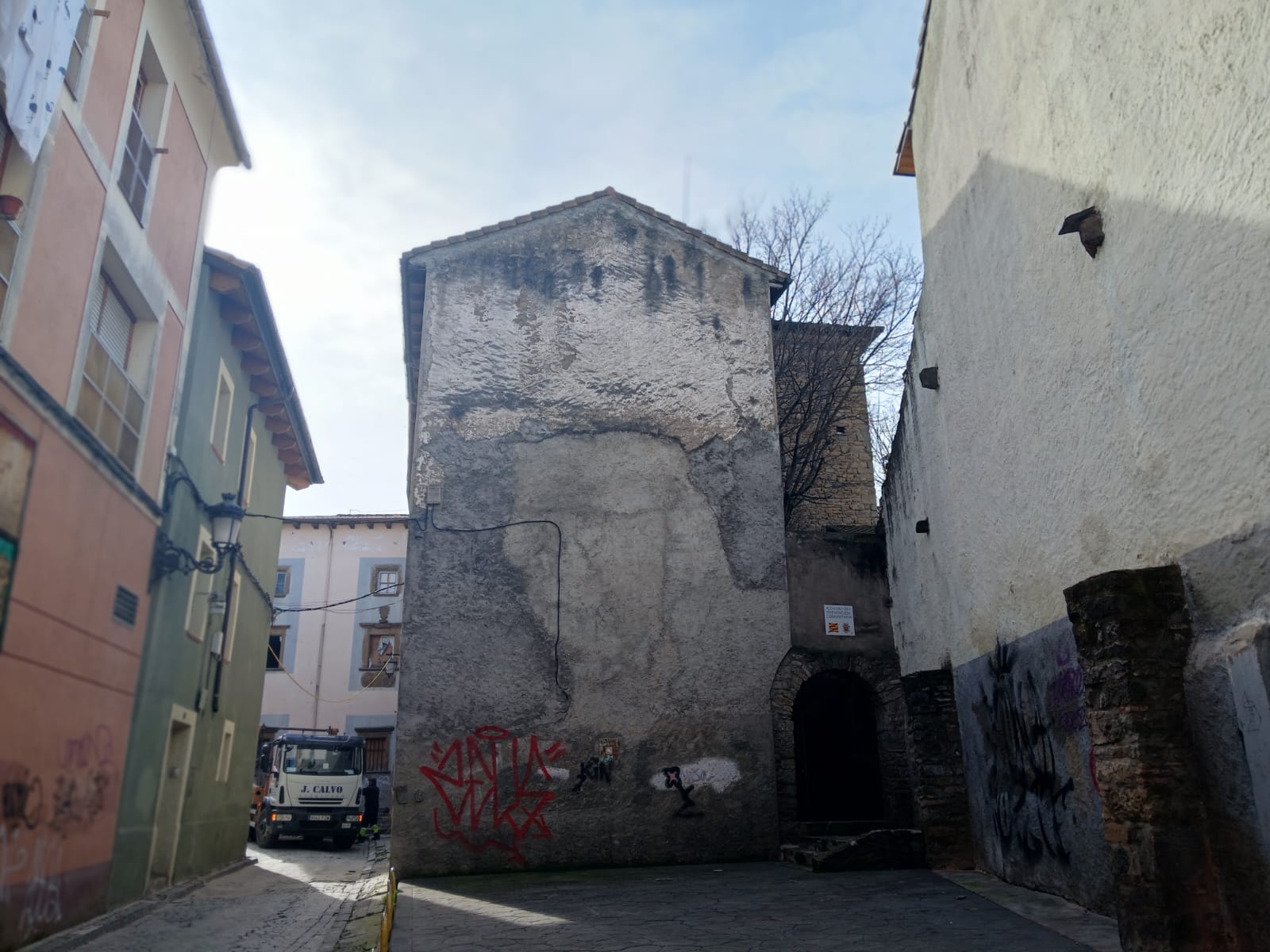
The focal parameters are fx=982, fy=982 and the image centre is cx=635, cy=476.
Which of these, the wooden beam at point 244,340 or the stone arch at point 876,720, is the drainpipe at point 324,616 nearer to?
the wooden beam at point 244,340

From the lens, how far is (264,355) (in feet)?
43.9

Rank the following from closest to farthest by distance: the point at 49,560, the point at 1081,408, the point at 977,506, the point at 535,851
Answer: the point at 1081,408
the point at 49,560
the point at 977,506
the point at 535,851

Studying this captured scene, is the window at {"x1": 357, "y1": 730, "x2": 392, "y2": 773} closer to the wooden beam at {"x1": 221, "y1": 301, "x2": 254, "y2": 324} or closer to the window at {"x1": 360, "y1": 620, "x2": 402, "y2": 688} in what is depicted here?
the window at {"x1": 360, "y1": 620, "x2": 402, "y2": 688}

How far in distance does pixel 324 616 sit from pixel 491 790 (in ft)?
71.6

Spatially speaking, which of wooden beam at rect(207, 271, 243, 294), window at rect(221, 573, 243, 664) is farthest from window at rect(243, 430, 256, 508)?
wooden beam at rect(207, 271, 243, 294)

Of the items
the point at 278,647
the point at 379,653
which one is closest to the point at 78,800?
the point at 379,653

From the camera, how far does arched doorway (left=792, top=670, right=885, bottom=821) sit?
13297 millimetres

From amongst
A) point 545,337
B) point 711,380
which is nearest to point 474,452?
point 545,337

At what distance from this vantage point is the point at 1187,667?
4793 millimetres

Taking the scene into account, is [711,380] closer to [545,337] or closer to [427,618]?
[545,337]

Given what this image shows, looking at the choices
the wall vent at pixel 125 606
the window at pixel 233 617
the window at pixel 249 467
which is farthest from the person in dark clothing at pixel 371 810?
the wall vent at pixel 125 606

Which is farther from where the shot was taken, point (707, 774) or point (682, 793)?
point (707, 774)

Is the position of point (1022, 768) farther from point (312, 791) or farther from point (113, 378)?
point (312, 791)

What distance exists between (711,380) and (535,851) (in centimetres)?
624
